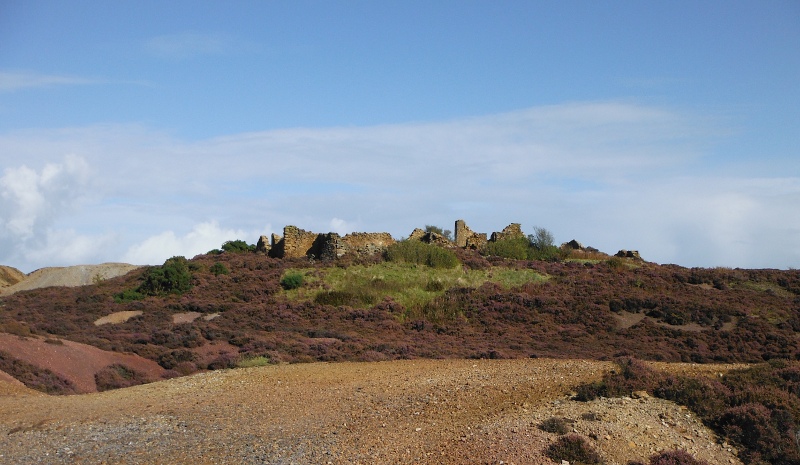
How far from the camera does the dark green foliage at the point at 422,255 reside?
35125 mm

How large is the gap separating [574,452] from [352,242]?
2942 cm

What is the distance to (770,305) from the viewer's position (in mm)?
28203

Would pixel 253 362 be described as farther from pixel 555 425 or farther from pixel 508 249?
pixel 508 249

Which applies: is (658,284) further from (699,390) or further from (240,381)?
(240,381)

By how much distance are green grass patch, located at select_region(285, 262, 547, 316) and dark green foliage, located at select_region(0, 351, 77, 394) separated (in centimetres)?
1297

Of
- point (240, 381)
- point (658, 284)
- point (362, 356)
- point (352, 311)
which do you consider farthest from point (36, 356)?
point (658, 284)

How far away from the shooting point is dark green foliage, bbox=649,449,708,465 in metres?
10.8

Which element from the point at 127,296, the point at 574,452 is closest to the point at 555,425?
the point at 574,452

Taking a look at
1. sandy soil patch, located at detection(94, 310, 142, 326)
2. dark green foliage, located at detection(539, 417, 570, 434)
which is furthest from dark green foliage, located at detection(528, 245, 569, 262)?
dark green foliage, located at detection(539, 417, 570, 434)

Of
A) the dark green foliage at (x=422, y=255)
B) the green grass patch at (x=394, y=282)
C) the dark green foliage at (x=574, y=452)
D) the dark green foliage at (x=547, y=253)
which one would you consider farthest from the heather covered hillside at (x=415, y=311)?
the dark green foliage at (x=574, y=452)

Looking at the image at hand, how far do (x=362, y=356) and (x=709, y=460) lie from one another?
10285mm

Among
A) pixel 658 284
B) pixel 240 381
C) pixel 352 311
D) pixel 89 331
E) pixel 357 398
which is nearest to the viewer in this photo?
pixel 357 398

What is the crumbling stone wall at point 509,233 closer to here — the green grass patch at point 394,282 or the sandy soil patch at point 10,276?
the green grass patch at point 394,282

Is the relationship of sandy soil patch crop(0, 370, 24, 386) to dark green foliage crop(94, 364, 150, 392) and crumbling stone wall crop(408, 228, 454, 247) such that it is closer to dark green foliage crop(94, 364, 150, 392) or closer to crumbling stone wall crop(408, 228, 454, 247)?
dark green foliage crop(94, 364, 150, 392)
